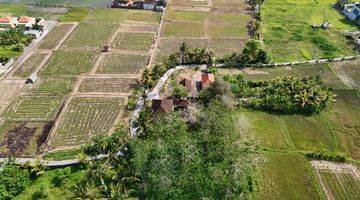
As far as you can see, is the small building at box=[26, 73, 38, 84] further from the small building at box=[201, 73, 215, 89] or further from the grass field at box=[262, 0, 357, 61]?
the grass field at box=[262, 0, 357, 61]

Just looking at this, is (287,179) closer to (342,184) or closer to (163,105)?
(342,184)

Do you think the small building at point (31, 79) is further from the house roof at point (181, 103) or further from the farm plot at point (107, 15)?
the farm plot at point (107, 15)

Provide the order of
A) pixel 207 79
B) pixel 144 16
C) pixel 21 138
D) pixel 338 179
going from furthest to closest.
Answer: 1. pixel 144 16
2. pixel 207 79
3. pixel 21 138
4. pixel 338 179

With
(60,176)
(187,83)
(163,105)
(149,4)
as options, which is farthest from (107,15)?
(60,176)

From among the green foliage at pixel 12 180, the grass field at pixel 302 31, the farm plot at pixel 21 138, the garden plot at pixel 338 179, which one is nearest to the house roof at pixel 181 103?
the farm plot at pixel 21 138

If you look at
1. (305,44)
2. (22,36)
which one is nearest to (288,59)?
(305,44)
